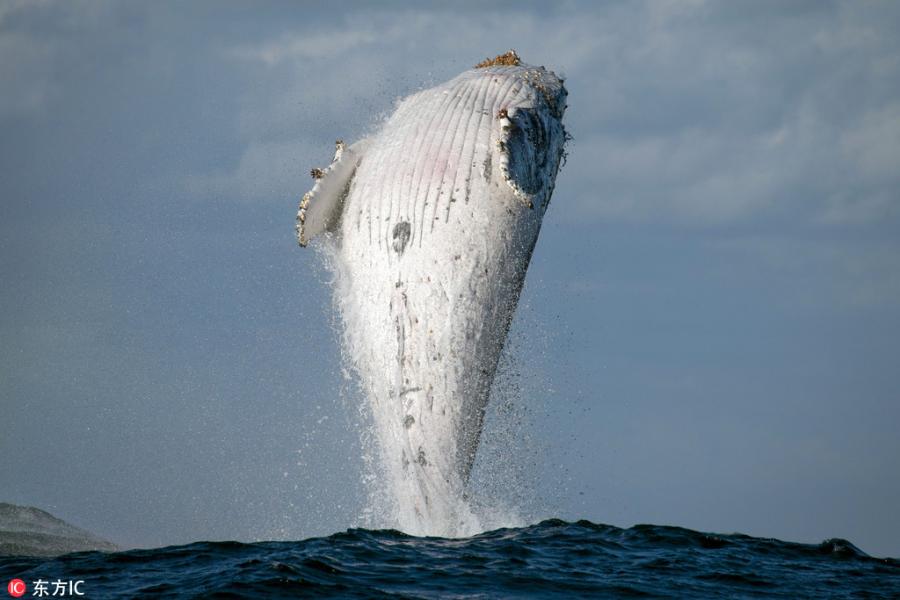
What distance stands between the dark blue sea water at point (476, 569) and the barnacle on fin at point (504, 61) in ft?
32.6

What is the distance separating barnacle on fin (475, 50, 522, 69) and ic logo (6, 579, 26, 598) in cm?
1364

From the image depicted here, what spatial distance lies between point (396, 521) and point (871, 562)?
9397 millimetres

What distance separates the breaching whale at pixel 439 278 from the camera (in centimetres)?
1947

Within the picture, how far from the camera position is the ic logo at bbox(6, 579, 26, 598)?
14719mm

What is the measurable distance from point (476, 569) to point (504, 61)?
452 inches

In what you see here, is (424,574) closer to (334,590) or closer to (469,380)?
(334,590)

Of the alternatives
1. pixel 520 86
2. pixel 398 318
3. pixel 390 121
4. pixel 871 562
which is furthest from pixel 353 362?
pixel 871 562

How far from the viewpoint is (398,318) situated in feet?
64.5

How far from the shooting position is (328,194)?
69.6ft
